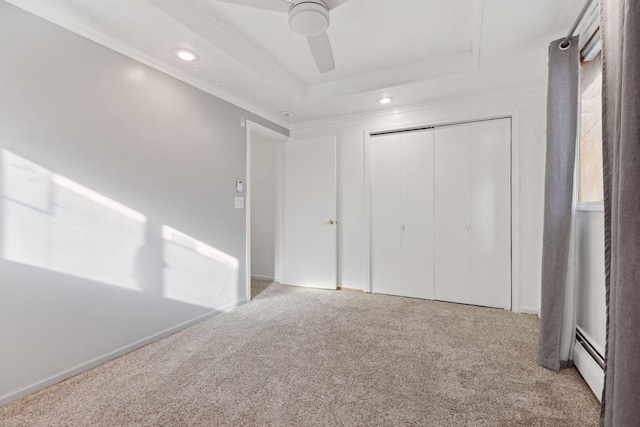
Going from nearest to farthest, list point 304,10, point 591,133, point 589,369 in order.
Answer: point 304,10 → point 589,369 → point 591,133

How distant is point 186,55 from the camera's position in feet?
7.48

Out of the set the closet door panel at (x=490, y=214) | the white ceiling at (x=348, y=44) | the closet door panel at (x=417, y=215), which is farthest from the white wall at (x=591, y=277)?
the closet door panel at (x=417, y=215)

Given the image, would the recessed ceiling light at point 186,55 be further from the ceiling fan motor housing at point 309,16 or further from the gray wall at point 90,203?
the ceiling fan motor housing at point 309,16

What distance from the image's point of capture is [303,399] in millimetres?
1619

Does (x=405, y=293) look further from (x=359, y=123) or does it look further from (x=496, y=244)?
(x=359, y=123)

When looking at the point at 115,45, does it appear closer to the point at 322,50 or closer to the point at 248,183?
the point at 322,50

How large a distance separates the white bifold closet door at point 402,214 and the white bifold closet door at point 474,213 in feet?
0.37

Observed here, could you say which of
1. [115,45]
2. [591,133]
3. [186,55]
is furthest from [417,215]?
[115,45]

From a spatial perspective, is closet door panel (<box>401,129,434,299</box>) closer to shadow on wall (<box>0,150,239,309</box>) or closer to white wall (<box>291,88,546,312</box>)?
white wall (<box>291,88,546,312</box>)

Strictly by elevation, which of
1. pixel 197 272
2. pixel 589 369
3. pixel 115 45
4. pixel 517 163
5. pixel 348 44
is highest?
pixel 348 44

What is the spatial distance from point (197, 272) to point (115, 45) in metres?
1.90

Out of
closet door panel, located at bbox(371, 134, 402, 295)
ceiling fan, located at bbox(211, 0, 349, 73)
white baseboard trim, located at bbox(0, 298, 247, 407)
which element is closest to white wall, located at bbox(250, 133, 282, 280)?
closet door panel, located at bbox(371, 134, 402, 295)

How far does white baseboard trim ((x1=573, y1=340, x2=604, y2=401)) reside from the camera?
1.58m

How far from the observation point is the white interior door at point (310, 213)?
383 centimetres
